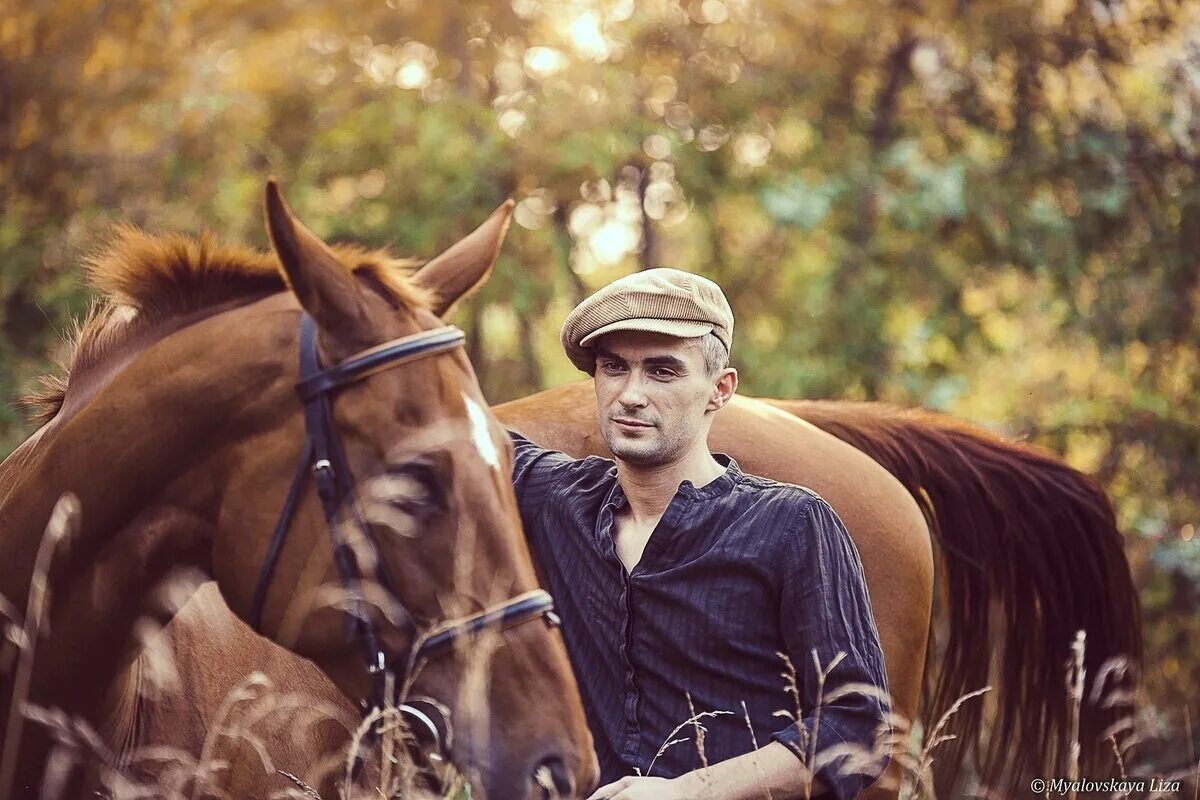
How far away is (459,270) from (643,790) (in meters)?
1.13

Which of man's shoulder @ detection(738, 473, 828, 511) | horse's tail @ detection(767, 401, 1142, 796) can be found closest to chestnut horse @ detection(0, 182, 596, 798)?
man's shoulder @ detection(738, 473, 828, 511)

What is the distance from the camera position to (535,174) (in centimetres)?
640

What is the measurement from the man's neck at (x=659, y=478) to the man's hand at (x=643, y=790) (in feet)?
1.98

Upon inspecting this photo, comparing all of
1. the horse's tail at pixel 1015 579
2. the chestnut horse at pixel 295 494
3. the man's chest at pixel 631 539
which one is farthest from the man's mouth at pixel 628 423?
the horse's tail at pixel 1015 579

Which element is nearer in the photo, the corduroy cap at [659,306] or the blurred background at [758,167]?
the corduroy cap at [659,306]

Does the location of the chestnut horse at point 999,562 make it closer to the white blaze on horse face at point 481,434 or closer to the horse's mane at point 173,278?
the horse's mane at point 173,278

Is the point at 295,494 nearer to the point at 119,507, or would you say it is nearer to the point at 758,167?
the point at 119,507

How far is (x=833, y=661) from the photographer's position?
6.89 feet

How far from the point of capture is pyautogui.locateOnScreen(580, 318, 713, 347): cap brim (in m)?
2.34

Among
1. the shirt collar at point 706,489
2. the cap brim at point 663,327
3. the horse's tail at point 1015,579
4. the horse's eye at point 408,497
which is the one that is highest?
the cap brim at point 663,327

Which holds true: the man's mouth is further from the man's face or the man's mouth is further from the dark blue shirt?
the dark blue shirt

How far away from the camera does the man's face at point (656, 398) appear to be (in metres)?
2.38

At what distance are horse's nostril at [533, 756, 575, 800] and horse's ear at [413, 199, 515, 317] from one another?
3.11 feet

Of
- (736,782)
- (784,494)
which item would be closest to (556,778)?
(736,782)
